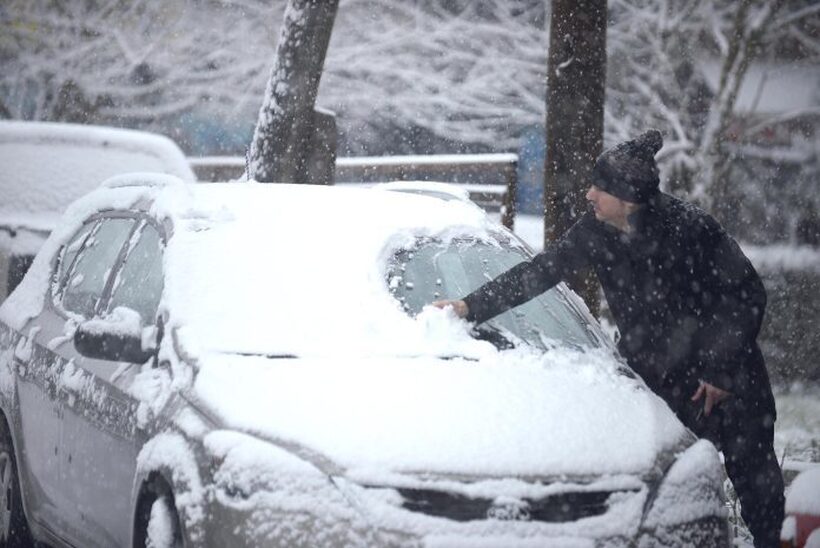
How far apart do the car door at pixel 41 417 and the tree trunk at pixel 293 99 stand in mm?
4115

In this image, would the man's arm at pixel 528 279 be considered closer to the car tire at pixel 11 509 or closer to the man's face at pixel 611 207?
the man's face at pixel 611 207

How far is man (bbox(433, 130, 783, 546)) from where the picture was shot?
5.39 m

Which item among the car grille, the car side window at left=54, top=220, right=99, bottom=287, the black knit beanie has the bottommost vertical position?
→ the car grille

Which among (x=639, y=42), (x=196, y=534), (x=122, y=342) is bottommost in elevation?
(x=196, y=534)

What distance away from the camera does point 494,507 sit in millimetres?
3963

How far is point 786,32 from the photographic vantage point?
56.3ft

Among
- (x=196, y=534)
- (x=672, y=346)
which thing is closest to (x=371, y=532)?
(x=196, y=534)

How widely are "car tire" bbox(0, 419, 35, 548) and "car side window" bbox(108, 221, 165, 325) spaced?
102 centimetres

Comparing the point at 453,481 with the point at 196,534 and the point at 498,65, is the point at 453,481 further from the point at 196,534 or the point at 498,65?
the point at 498,65

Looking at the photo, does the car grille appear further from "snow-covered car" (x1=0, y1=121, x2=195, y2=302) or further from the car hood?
"snow-covered car" (x1=0, y1=121, x2=195, y2=302)

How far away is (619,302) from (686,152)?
12.3m

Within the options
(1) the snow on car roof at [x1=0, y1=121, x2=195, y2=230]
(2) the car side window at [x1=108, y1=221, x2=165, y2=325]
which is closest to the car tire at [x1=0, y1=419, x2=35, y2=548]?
(2) the car side window at [x1=108, y1=221, x2=165, y2=325]

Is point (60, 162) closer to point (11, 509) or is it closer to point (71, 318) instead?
point (11, 509)

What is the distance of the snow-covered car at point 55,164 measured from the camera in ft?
37.0
